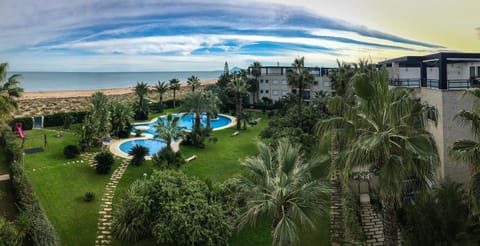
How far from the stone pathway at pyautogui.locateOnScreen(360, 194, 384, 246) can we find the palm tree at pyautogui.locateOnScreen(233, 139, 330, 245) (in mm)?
5022

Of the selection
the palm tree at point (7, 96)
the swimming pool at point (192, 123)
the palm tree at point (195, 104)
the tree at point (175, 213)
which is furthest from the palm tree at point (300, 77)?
the palm tree at point (7, 96)

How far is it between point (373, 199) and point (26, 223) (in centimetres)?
1500

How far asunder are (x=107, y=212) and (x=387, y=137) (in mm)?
13803

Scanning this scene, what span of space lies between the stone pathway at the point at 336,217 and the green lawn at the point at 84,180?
36 cm

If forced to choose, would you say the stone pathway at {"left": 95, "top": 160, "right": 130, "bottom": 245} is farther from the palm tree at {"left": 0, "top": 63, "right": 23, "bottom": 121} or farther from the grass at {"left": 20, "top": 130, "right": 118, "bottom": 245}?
the palm tree at {"left": 0, "top": 63, "right": 23, "bottom": 121}

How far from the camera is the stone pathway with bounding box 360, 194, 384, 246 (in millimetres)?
14601

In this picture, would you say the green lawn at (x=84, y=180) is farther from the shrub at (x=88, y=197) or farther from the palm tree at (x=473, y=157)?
the palm tree at (x=473, y=157)

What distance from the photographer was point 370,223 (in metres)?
15.9

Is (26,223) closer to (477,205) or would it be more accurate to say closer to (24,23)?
(477,205)

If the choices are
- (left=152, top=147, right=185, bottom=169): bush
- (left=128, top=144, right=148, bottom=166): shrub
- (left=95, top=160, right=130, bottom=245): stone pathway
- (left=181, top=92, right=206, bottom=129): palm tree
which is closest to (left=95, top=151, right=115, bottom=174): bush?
(left=95, top=160, right=130, bottom=245): stone pathway

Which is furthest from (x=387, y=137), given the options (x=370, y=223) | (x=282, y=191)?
(x=370, y=223)

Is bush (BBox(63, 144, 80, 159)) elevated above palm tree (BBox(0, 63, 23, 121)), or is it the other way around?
palm tree (BBox(0, 63, 23, 121))

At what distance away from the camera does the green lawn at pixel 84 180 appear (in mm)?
15289

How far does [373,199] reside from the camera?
17594mm
